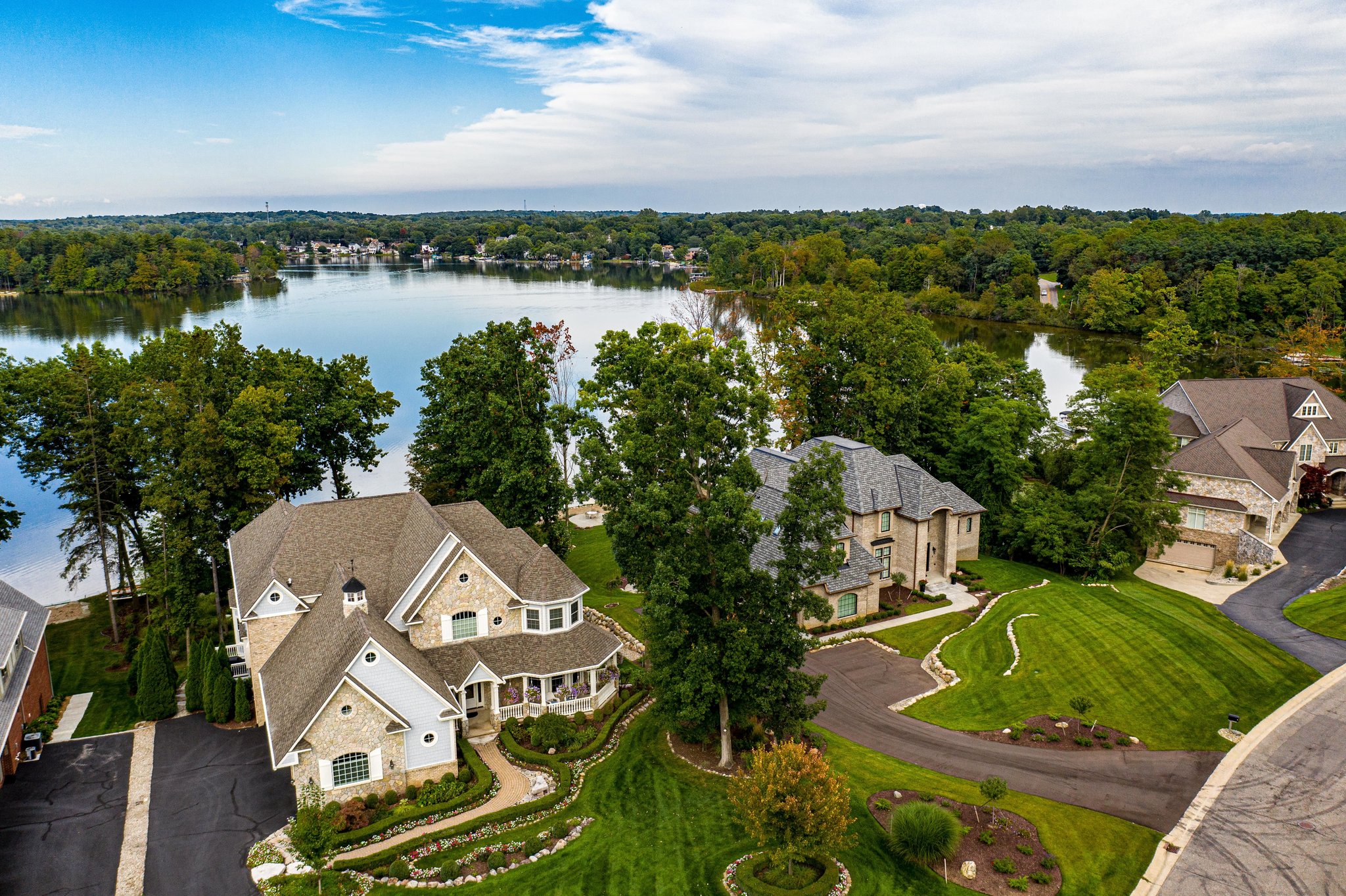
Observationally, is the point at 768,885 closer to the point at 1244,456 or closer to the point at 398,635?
the point at 398,635

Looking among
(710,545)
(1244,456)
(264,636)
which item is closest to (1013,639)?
(710,545)

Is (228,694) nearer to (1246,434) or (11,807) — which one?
(11,807)

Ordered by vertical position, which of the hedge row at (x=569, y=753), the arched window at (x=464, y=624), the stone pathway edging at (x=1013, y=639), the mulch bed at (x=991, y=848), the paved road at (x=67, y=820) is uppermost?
the arched window at (x=464, y=624)

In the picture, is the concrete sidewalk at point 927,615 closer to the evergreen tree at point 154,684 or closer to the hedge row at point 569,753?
the hedge row at point 569,753

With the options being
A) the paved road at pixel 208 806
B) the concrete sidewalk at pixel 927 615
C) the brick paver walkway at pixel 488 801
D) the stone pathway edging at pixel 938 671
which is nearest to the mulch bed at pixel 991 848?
the stone pathway edging at pixel 938 671

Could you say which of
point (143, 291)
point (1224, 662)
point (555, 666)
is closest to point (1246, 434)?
point (1224, 662)
